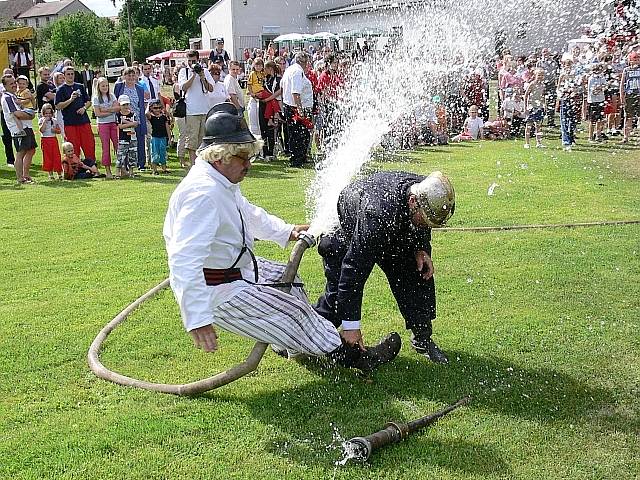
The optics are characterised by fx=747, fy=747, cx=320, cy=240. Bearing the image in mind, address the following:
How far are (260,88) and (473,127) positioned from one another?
19.5 feet

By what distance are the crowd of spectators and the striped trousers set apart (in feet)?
33.5

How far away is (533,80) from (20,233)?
468 inches

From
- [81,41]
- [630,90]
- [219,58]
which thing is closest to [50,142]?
[219,58]

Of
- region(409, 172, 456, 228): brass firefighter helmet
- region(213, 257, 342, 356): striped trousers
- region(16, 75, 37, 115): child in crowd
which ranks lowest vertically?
region(213, 257, 342, 356): striped trousers

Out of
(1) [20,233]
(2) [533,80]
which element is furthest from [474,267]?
(2) [533,80]

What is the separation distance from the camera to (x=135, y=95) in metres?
14.8

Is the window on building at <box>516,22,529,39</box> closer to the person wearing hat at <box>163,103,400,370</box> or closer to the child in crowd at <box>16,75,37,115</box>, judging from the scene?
the child in crowd at <box>16,75,37,115</box>

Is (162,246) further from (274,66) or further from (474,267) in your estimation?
(274,66)

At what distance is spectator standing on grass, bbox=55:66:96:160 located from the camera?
14352 millimetres

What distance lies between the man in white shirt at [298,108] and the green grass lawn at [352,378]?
21.0 ft

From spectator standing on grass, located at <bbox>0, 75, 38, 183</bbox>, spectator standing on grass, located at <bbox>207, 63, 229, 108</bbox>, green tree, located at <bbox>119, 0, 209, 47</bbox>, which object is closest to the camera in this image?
spectator standing on grass, located at <bbox>0, 75, 38, 183</bbox>

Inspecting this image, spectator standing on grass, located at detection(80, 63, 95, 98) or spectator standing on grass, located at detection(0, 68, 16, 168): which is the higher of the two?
spectator standing on grass, located at detection(80, 63, 95, 98)

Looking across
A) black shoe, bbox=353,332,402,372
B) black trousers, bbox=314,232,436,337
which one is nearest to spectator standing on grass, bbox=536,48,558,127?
black trousers, bbox=314,232,436,337

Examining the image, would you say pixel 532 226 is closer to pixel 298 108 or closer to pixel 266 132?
pixel 298 108
